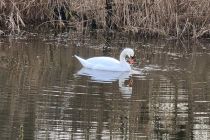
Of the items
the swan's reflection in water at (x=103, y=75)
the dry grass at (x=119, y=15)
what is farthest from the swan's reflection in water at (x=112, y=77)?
the dry grass at (x=119, y=15)

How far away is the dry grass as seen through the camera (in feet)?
57.7

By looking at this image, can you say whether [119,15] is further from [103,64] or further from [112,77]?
[112,77]

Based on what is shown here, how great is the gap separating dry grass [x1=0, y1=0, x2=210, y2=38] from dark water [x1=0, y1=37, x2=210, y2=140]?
1.91 m

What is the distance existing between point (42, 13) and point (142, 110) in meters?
9.37

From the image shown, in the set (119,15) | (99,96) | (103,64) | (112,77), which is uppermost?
(119,15)

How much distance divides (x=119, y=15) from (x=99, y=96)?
25.8ft

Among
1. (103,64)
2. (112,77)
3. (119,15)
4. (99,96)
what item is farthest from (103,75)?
(119,15)

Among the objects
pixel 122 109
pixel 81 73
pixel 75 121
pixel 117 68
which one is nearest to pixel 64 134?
pixel 75 121

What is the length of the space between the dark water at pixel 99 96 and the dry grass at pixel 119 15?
1.91 metres

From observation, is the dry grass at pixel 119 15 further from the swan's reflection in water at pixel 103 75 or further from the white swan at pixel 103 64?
the swan's reflection in water at pixel 103 75

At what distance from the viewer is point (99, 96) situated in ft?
34.2

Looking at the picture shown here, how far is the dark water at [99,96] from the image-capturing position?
842 centimetres

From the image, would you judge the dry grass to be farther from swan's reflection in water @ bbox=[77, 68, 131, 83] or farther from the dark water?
swan's reflection in water @ bbox=[77, 68, 131, 83]

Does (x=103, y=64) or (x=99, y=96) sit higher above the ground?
(x=103, y=64)
